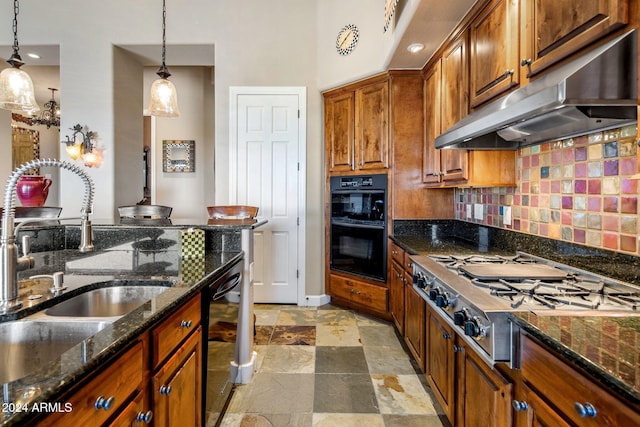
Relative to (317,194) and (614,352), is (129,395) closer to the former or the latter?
(614,352)

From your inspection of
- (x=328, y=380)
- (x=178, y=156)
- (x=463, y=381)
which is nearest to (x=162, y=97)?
(x=328, y=380)

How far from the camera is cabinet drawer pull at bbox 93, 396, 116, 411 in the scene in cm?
73

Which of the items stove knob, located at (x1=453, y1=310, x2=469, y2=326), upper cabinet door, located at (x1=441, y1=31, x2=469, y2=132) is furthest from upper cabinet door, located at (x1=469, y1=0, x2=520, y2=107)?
stove knob, located at (x1=453, y1=310, x2=469, y2=326)

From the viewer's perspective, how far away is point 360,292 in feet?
10.8

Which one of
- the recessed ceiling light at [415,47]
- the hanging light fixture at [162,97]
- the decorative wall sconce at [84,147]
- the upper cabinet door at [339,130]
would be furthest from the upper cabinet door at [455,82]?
the decorative wall sconce at [84,147]

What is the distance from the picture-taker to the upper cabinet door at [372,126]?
3105mm

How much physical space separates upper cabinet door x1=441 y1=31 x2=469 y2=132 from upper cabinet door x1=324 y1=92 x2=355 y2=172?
3.66ft

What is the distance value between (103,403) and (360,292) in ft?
8.93

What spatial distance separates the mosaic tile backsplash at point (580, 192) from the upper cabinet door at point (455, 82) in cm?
48

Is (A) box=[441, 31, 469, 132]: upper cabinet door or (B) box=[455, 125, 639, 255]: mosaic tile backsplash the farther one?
(A) box=[441, 31, 469, 132]: upper cabinet door

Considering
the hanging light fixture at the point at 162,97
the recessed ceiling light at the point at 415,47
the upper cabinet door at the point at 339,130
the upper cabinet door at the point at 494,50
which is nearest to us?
the upper cabinet door at the point at 494,50

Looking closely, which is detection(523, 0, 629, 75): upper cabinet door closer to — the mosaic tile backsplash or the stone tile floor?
the mosaic tile backsplash

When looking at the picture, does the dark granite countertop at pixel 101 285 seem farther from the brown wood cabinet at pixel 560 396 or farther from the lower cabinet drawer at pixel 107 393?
the brown wood cabinet at pixel 560 396

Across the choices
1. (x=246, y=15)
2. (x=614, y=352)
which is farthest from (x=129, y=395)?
(x=246, y=15)
